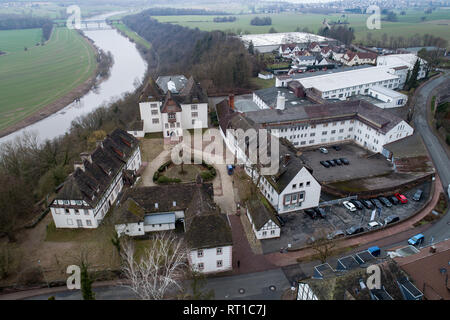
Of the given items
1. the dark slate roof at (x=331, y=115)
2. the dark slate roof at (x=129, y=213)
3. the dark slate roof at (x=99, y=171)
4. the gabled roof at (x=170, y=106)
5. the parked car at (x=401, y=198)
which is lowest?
the parked car at (x=401, y=198)

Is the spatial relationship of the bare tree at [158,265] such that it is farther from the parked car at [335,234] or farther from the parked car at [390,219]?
the parked car at [390,219]

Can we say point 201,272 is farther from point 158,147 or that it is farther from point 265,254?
point 158,147

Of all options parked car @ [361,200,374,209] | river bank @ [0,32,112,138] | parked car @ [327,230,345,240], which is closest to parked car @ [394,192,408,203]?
parked car @ [361,200,374,209]

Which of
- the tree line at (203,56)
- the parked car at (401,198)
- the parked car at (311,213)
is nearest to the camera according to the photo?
the parked car at (311,213)

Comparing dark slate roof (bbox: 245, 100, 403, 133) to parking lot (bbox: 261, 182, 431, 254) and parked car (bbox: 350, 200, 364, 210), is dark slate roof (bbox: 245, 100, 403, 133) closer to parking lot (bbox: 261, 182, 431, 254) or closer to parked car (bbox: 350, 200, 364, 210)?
parking lot (bbox: 261, 182, 431, 254)

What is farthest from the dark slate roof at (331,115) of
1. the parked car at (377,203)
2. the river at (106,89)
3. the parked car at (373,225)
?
the river at (106,89)
